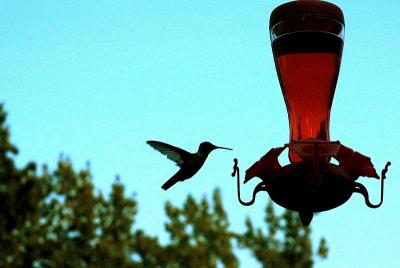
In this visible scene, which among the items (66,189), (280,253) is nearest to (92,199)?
(66,189)

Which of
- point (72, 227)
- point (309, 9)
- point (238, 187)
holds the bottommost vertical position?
point (238, 187)

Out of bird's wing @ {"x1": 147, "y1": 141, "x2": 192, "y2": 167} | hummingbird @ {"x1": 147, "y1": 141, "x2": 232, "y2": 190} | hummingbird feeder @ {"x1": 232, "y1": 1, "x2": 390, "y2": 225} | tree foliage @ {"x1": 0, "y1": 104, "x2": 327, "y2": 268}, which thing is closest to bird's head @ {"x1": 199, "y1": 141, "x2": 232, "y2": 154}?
hummingbird @ {"x1": 147, "y1": 141, "x2": 232, "y2": 190}

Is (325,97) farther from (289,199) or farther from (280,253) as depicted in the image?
(280,253)

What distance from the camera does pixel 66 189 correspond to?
88.3 ft

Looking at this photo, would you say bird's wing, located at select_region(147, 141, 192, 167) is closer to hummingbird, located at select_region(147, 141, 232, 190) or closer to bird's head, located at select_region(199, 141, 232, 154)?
hummingbird, located at select_region(147, 141, 232, 190)

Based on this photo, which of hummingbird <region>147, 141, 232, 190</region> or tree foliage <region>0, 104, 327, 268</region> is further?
tree foliage <region>0, 104, 327, 268</region>

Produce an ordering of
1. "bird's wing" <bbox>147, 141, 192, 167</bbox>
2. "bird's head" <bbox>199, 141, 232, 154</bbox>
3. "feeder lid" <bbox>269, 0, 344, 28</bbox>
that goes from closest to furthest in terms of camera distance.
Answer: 1. "feeder lid" <bbox>269, 0, 344, 28</bbox>
2. "bird's head" <bbox>199, 141, 232, 154</bbox>
3. "bird's wing" <bbox>147, 141, 192, 167</bbox>

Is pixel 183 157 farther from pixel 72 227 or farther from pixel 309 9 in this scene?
pixel 72 227

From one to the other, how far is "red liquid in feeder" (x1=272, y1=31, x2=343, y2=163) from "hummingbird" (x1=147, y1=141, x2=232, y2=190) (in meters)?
0.55

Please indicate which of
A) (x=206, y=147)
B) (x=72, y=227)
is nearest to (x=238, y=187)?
(x=206, y=147)

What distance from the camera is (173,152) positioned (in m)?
6.05

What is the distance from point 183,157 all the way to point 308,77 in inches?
38.8

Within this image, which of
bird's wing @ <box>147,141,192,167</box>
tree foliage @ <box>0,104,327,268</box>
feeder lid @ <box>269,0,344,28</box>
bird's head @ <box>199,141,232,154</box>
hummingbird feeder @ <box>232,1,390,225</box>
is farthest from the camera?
tree foliage @ <box>0,104,327,268</box>

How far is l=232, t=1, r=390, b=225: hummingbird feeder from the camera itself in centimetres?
507
